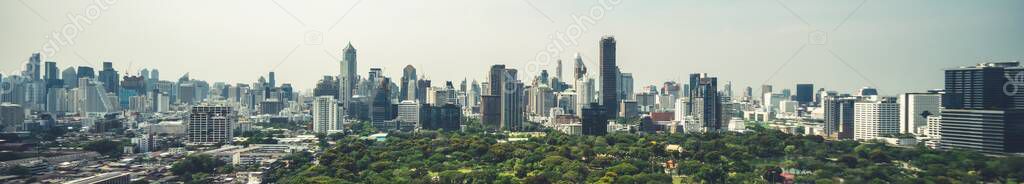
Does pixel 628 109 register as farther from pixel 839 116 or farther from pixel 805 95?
pixel 839 116

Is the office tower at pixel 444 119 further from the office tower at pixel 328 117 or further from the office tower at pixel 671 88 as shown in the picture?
the office tower at pixel 671 88

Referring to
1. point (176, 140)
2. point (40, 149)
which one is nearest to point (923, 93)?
point (176, 140)

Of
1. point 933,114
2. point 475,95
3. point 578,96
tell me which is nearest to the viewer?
point 933,114

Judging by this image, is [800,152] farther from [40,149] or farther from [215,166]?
[40,149]

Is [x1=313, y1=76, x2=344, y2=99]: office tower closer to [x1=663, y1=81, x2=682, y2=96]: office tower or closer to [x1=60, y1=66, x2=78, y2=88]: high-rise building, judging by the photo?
[x1=60, y1=66, x2=78, y2=88]: high-rise building

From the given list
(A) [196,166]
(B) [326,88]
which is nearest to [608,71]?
(B) [326,88]

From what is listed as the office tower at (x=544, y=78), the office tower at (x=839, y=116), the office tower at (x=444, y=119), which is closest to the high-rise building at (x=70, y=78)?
the office tower at (x=444, y=119)

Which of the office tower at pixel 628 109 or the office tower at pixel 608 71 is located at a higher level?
the office tower at pixel 608 71
